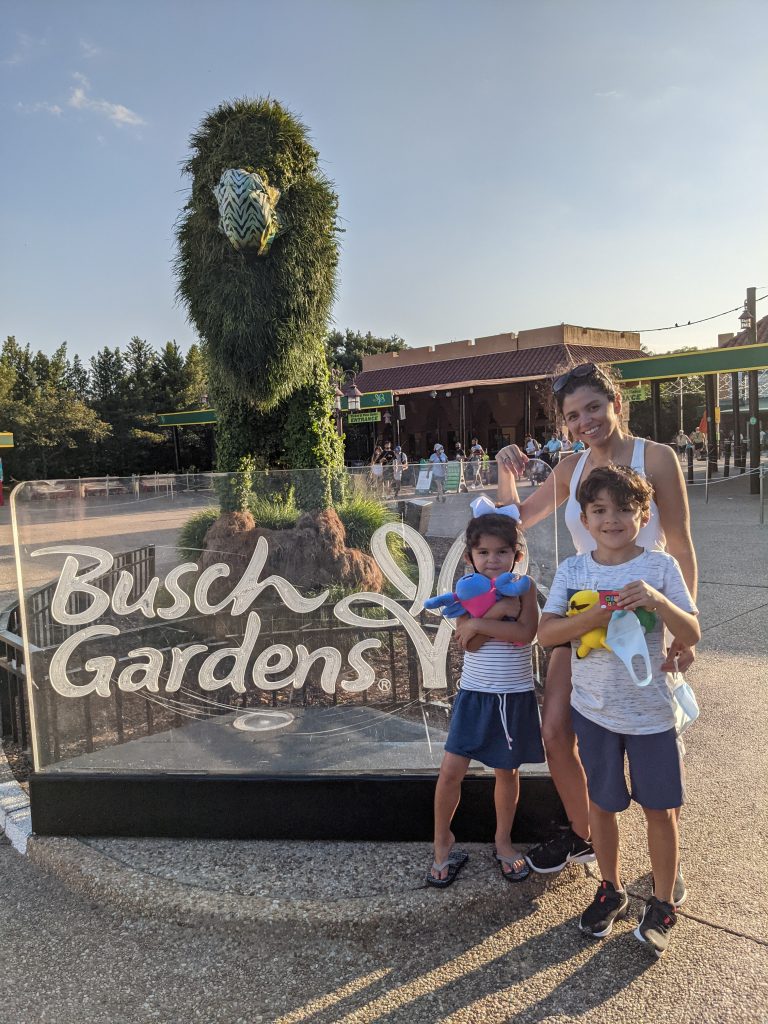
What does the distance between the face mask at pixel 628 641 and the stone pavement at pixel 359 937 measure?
0.81 m

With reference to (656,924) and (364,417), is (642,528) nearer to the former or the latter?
(656,924)

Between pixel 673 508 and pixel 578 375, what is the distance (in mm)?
516

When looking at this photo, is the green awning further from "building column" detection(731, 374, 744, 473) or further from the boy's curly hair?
the boy's curly hair

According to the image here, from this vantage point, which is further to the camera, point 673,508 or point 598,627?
point 673,508

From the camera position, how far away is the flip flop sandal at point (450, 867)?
2271mm

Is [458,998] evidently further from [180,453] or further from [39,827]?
[180,453]

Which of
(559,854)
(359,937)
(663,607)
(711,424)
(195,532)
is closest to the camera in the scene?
(663,607)

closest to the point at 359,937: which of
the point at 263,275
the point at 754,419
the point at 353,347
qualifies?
the point at 263,275

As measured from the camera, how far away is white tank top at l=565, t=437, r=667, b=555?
85.2 inches

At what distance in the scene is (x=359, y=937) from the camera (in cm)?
214

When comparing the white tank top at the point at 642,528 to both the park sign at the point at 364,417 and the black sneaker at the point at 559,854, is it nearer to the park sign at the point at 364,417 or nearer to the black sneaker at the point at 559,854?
the black sneaker at the point at 559,854

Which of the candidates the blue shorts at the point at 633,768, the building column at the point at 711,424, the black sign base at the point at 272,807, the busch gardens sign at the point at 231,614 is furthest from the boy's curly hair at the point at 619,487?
the building column at the point at 711,424

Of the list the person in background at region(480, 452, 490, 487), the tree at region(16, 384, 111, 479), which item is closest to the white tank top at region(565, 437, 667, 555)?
the person in background at region(480, 452, 490, 487)

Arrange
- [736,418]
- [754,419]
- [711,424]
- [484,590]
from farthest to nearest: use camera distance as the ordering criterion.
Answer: [736,418] < [711,424] < [754,419] < [484,590]
